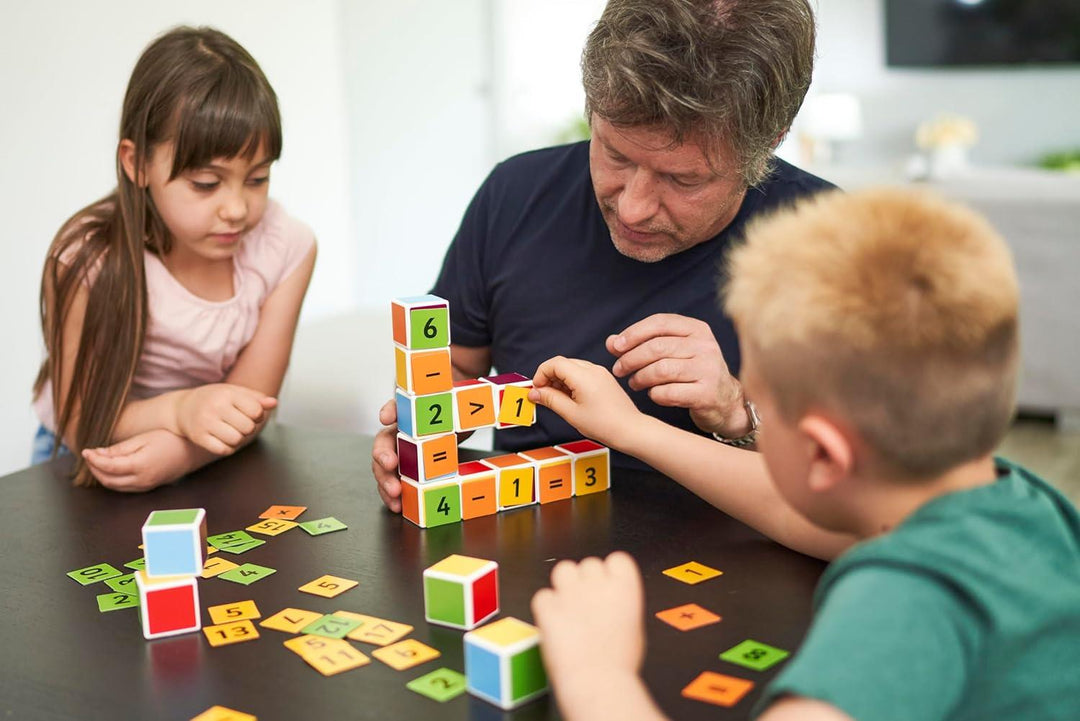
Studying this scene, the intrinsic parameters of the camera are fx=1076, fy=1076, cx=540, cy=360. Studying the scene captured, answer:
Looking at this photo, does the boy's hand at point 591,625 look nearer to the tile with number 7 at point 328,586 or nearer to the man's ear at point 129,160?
the tile with number 7 at point 328,586

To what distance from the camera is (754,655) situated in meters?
1.00

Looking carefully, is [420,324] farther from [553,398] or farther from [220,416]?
[220,416]

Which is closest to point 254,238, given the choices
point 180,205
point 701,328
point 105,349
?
point 180,205

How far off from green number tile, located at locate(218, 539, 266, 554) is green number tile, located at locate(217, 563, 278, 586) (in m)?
0.05

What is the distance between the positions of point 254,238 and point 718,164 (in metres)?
0.96

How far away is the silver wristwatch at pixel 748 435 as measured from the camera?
4.97 ft

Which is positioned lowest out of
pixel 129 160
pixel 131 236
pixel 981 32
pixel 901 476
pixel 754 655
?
pixel 754 655

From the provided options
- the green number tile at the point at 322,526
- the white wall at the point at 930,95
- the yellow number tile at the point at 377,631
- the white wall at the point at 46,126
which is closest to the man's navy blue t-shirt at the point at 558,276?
the green number tile at the point at 322,526

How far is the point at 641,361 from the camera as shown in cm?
144

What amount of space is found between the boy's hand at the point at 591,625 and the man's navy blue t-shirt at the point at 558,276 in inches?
29.3

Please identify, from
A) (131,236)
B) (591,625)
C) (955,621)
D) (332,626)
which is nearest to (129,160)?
(131,236)

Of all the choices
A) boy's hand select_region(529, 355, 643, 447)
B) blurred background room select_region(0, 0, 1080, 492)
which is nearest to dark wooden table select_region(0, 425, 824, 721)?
boy's hand select_region(529, 355, 643, 447)

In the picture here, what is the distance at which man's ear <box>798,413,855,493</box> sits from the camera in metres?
0.80

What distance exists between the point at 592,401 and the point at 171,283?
93 centimetres
